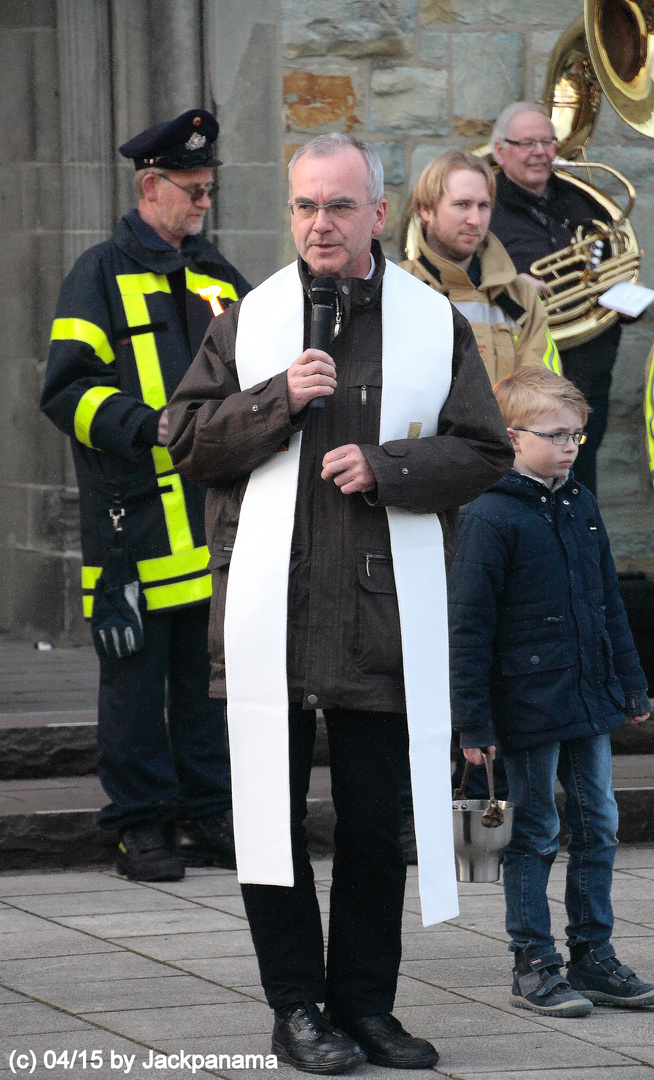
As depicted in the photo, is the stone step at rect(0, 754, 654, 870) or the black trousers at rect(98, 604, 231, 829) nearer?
the black trousers at rect(98, 604, 231, 829)

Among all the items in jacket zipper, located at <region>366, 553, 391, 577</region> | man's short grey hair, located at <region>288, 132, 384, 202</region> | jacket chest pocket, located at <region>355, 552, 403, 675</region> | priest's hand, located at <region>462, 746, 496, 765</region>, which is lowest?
priest's hand, located at <region>462, 746, 496, 765</region>

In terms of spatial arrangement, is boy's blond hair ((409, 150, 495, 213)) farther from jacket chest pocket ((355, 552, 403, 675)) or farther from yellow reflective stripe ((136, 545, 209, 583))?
jacket chest pocket ((355, 552, 403, 675))

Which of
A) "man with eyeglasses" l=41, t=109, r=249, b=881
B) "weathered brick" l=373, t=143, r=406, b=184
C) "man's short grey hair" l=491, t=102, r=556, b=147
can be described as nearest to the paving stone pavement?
"man with eyeglasses" l=41, t=109, r=249, b=881

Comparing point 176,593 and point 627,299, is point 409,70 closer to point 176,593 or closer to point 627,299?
point 627,299

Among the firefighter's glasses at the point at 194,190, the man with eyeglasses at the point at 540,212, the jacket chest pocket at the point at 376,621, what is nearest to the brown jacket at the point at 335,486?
the jacket chest pocket at the point at 376,621

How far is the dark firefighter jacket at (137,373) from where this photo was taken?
17.0 ft

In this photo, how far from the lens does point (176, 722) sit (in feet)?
17.8

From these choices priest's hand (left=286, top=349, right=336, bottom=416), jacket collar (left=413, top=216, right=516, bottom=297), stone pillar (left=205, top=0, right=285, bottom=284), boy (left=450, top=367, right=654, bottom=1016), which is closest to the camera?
priest's hand (left=286, top=349, right=336, bottom=416)

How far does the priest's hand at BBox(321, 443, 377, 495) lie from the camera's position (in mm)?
3479

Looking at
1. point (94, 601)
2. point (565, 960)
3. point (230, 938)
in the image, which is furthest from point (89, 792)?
point (565, 960)

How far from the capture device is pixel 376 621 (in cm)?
357

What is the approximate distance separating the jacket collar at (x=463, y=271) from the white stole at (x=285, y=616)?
69.6 inches

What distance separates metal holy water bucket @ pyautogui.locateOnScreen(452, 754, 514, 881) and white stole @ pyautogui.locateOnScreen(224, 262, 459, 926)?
431mm

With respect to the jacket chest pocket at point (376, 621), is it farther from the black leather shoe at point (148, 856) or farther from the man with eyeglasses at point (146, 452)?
the black leather shoe at point (148, 856)
